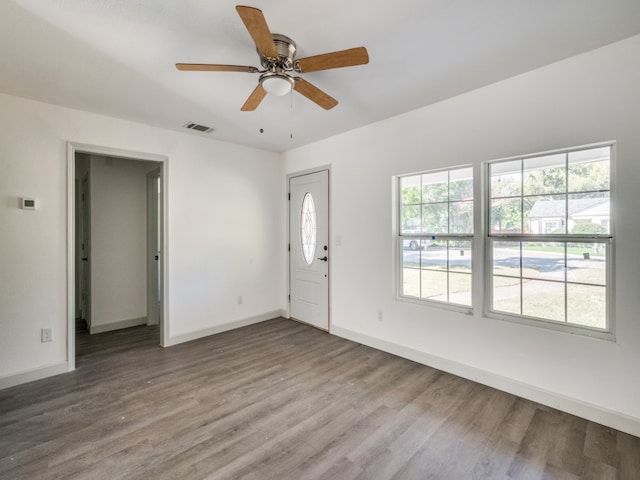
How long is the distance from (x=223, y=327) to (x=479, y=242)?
3412 millimetres

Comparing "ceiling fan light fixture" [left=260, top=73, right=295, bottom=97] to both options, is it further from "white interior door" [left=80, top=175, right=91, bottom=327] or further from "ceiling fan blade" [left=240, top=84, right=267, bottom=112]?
"white interior door" [left=80, top=175, right=91, bottom=327]

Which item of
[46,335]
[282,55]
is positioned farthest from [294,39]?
[46,335]

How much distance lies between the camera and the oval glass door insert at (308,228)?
173 inches

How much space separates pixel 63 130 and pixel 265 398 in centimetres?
330

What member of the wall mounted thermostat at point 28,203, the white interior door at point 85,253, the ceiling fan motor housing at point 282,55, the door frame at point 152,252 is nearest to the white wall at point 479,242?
the ceiling fan motor housing at point 282,55

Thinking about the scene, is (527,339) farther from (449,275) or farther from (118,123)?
(118,123)

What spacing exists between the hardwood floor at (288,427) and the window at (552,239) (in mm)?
799

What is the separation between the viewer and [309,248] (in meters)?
4.48

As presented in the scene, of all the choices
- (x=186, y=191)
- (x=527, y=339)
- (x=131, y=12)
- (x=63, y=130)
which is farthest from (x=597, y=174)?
(x=63, y=130)

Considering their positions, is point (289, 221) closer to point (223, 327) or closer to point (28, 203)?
point (223, 327)

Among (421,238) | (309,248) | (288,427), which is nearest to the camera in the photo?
(288,427)

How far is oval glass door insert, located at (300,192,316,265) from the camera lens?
4406 millimetres

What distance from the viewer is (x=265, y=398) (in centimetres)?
251

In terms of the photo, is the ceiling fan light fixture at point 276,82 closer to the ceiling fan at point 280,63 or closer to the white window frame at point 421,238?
the ceiling fan at point 280,63
